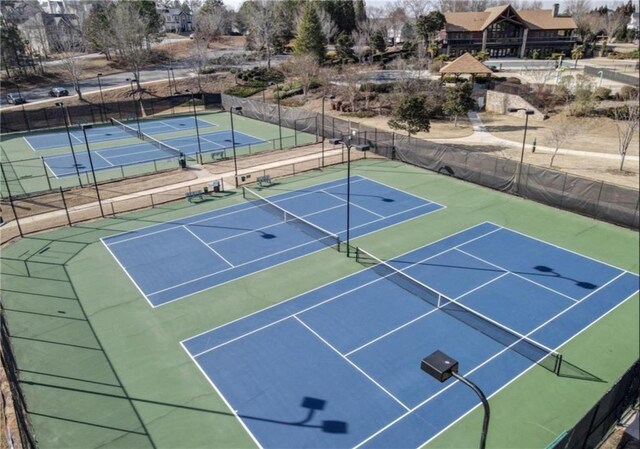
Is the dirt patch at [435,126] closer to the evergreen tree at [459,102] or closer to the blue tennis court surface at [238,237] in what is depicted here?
the evergreen tree at [459,102]

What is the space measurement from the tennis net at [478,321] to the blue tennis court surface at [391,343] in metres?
0.22

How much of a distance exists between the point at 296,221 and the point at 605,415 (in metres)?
16.6

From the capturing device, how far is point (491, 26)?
79000mm

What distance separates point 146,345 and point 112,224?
38.6ft

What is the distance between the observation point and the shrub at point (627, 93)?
3488 cm

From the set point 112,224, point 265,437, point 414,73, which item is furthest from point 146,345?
point 414,73

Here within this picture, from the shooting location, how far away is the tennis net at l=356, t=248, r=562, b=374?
14969mm

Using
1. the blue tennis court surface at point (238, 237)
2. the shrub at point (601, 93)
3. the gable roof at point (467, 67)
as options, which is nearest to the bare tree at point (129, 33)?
the gable roof at point (467, 67)

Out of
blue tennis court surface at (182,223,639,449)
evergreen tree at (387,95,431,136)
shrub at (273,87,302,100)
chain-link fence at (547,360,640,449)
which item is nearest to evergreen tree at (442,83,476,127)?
evergreen tree at (387,95,431,136)

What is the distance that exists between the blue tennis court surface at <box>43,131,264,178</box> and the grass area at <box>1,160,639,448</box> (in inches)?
464

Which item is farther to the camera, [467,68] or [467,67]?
[467,67]

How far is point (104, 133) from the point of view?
45.9 m

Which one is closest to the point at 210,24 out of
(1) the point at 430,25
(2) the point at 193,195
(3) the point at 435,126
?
(1) the point at 430,25

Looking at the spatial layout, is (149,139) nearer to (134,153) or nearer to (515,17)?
(134,153)
